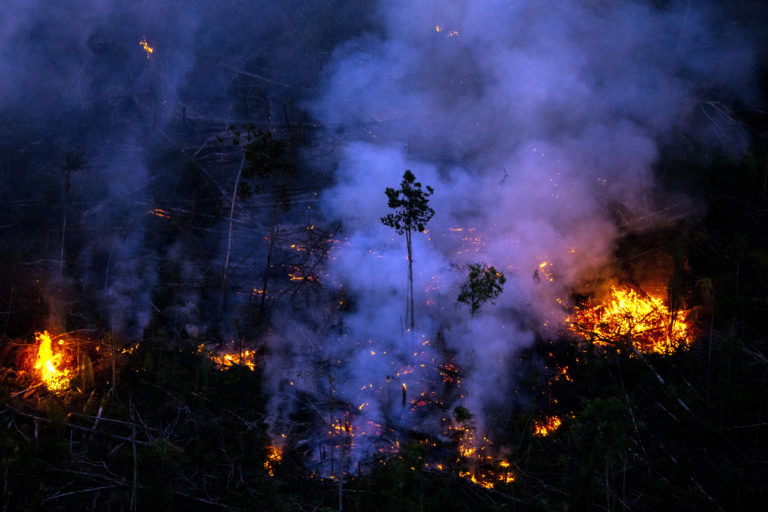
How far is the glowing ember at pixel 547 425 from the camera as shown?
27.0ft

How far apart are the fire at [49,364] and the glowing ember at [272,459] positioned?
349 centimetres

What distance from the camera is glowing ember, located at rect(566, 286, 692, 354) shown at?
9578 mm

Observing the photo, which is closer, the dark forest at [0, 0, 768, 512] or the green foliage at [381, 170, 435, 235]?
the dark forest at [0, 0, 768, 512]

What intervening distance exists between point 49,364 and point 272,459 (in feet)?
13.7

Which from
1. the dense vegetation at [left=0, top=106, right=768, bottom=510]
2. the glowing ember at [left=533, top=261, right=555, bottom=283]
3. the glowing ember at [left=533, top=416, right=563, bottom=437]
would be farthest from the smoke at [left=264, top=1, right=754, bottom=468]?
the dense vegetation at [left=0, top=106, right=768, bottom=510]

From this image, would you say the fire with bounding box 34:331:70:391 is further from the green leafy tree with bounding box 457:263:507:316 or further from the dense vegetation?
the green leafy tree with bounding box 457:263:507:316

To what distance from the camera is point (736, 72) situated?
41.0 feet

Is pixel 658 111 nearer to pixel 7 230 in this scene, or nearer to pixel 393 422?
pixel 393 422

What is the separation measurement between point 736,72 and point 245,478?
14.2 metres

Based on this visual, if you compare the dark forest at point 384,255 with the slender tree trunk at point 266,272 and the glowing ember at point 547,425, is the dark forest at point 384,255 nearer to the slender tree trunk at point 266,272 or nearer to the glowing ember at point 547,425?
the glowing ember at point 547,425

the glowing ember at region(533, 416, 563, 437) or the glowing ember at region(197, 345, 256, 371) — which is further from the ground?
the glowing ember at region(197, 345, 256, 371)

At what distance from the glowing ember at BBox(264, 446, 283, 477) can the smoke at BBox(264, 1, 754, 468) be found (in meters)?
0.73

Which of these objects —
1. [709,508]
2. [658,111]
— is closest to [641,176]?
[658,111]

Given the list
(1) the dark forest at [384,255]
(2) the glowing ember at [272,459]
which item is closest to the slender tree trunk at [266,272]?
(1) the dark forest at [384,255]
